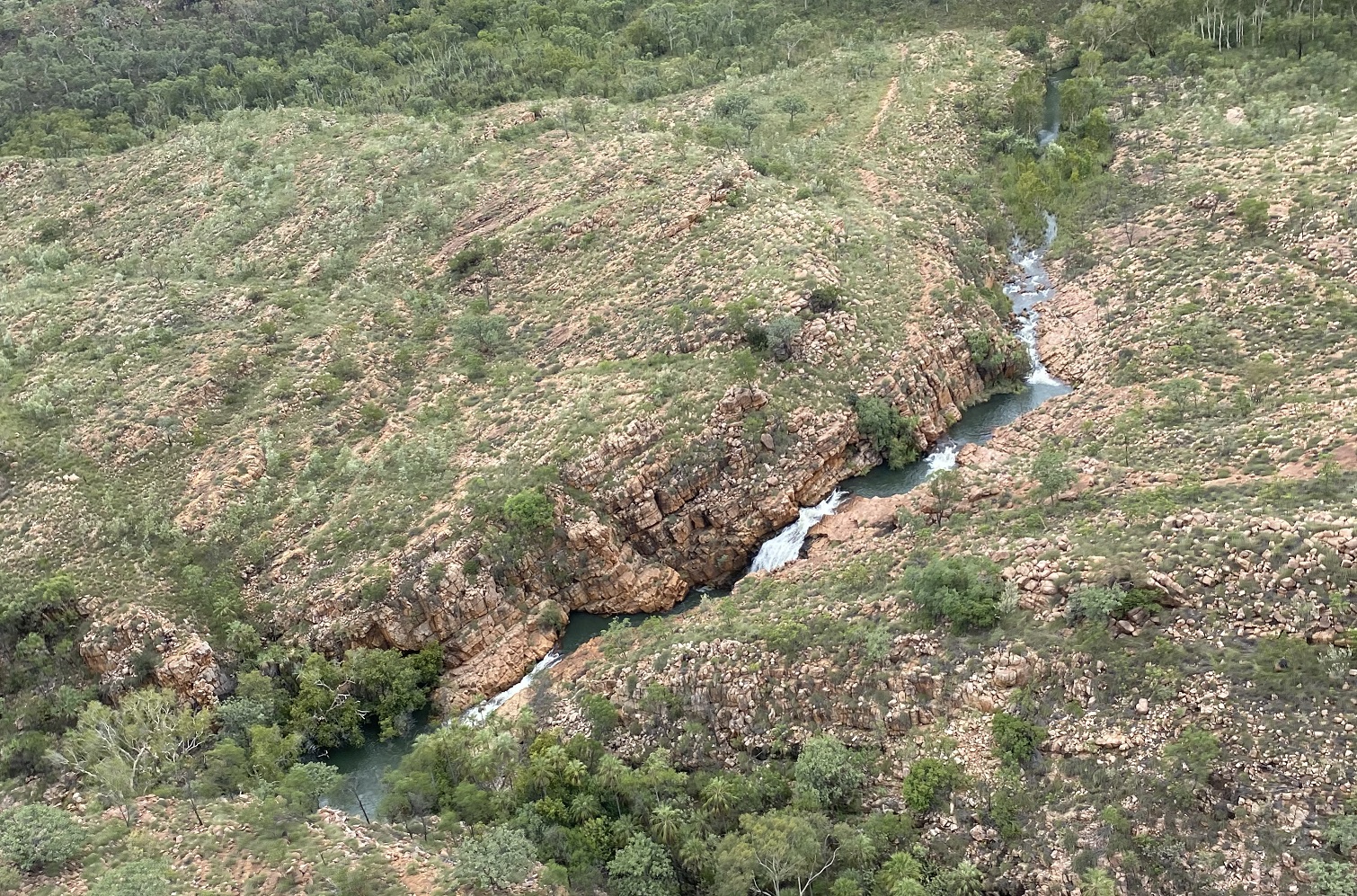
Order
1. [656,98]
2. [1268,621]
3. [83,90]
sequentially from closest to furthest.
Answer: [1268,621]
[656,98]
[83,90]

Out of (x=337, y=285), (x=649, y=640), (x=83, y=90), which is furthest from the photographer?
(x=83, y=90)

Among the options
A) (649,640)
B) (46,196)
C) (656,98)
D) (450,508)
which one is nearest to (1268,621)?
(649,640)

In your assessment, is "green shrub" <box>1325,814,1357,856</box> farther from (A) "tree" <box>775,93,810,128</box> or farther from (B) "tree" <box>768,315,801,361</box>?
(A) "tree" <box>775,93,810,128</box>

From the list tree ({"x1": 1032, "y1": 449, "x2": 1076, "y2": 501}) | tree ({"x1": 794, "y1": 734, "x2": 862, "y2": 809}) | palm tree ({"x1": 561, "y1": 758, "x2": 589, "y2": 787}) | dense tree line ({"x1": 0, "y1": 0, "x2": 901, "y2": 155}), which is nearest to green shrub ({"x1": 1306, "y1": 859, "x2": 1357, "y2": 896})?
tree ({"x1": 794, "y1": 734, "x2": 862, "y2": 809})

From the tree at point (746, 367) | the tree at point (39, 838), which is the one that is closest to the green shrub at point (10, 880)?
the tree at point (39, 838)

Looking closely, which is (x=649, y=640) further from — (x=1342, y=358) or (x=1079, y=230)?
(x=1079, y=230)

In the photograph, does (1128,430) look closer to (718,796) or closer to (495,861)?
(718,796)

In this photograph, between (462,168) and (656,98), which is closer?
(462,168)
